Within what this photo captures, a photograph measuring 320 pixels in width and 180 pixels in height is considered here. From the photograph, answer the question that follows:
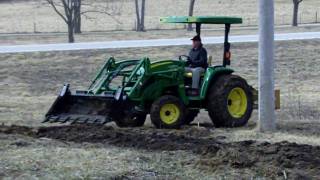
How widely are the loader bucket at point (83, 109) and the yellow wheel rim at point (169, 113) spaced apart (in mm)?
975

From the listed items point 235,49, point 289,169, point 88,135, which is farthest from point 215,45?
point 289,169

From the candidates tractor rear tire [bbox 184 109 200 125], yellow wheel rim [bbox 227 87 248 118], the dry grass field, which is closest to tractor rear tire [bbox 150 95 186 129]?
tractor rear tire [bbox 184 109 200 125]

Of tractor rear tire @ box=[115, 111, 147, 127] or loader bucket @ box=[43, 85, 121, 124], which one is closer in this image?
loader bucket @ box=[43, 85, 121, 124]

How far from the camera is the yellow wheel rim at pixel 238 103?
588 inches

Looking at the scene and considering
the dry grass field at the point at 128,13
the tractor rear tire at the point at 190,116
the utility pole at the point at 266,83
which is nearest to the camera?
the utility pole at the point at 266,83

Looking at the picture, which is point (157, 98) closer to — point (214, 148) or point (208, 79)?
point (208, 79)

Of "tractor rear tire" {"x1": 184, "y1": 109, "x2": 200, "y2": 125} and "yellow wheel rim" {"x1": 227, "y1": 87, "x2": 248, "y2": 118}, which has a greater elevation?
"yellow wheel rim" {"x1": 227, "y1": 87, "x2": 248, "y2": 118}

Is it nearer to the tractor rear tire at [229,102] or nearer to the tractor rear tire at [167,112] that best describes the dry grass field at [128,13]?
the tractor rear tire at [229,102]

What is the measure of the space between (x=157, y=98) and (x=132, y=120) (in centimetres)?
74

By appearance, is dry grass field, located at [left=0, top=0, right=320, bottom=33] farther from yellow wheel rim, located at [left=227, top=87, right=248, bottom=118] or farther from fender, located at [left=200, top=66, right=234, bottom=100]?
fender, located at [left=200, top=66, right=234, bottom=100]

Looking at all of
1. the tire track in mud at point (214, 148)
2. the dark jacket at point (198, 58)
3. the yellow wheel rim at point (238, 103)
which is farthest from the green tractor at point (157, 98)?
the tire track in mud at point (214, 148)

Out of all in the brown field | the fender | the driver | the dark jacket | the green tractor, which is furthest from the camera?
the dark jacket

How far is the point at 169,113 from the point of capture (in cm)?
1400

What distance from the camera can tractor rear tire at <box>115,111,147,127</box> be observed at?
44.6 feet
